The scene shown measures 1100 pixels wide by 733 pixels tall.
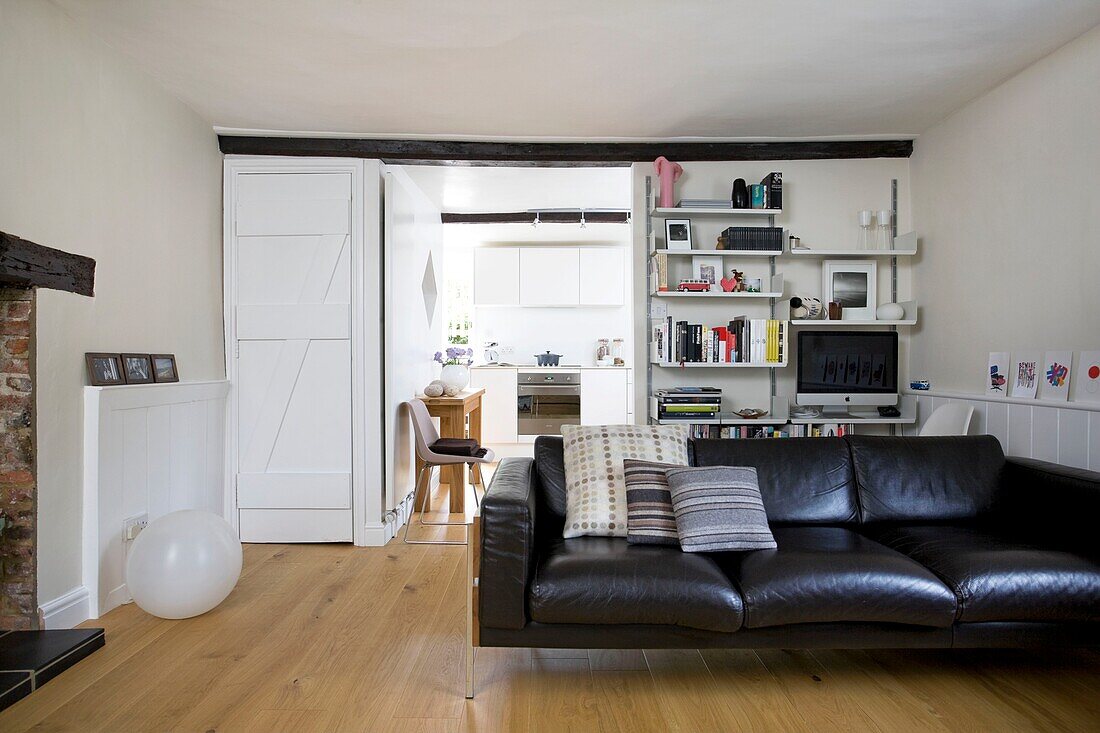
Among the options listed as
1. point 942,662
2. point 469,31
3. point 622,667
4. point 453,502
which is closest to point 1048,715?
point 942,662

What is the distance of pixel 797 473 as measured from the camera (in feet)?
9.50

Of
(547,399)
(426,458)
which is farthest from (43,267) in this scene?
(547,399)

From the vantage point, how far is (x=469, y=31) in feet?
9.70

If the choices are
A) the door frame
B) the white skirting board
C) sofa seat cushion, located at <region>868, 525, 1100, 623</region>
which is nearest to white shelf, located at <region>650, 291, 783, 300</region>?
the door frame

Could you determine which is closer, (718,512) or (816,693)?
(816,693)

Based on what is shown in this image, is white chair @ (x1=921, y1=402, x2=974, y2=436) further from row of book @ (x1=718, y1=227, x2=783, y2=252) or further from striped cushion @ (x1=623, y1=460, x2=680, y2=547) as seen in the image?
striped cushion @ (x1=623, y1=460, x2=680, y2=547)

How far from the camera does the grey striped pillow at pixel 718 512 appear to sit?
2.42 metres

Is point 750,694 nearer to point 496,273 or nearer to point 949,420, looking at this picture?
point 949,420

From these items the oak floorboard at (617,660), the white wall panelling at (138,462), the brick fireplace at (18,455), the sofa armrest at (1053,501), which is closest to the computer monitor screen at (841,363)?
the sofa armrest at (1053,501)

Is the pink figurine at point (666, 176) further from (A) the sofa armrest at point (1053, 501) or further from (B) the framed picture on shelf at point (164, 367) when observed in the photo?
(B) the framed picture on shelf at point (164, 367)

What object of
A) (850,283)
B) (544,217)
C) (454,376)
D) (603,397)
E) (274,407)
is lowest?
(603,397)

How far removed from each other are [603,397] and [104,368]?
5324 millimetres

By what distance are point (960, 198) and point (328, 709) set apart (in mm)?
4087

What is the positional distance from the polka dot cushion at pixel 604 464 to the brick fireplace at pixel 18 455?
214 centimetres
